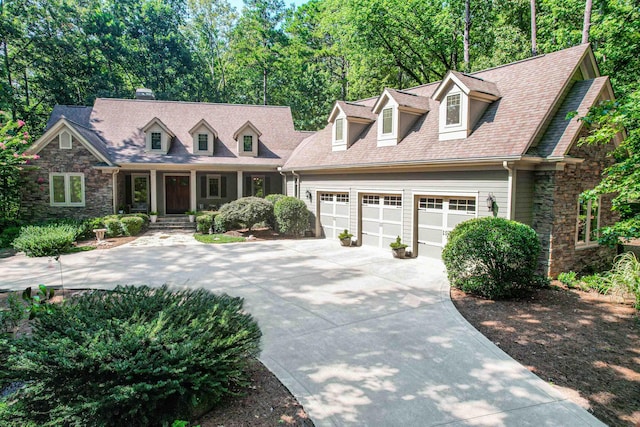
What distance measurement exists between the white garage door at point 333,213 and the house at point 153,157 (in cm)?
495

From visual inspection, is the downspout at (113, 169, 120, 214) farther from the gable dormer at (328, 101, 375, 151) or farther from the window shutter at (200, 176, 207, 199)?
the gable dormer at (328, 101, 375, 151)

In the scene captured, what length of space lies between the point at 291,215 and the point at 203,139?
7.49 meters

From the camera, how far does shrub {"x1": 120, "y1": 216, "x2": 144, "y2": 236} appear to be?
16427 millimetres

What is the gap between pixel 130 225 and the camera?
16531 mm

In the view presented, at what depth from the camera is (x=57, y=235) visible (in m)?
13.4

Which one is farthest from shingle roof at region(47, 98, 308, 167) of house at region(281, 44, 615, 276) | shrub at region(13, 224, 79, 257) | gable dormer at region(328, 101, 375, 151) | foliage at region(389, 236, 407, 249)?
foliage at region(389, 236, 407, 249)

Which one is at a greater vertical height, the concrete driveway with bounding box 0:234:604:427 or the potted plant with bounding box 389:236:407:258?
the potted plant with bounding box 389:236:407:258

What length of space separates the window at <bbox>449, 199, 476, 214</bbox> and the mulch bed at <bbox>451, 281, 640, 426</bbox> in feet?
9.53

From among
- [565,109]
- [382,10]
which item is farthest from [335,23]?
[565,109]

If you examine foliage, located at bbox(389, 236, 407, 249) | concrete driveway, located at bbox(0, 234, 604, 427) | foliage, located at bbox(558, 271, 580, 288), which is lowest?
concrete driveway, located at bbox(0, 234, 604, 427)

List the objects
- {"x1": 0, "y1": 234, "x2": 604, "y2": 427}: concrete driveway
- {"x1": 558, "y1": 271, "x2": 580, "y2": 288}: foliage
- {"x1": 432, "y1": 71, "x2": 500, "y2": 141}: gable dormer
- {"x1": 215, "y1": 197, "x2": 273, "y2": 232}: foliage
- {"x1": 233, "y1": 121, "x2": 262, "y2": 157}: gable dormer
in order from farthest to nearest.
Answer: {"x1": 233, "y1": 121, "x2": 262, "y2": 157}: gable dormer, {"x1": 215, "y1": 197, "x2": 273, "y2": 232}: foliage, {"x1": 432, "y1": 71, "x2": 500, "y2": 141}: gable dormer, {"x1": 558, "y1": 271, "x2": 580, "y2": 288}: foliage, {"x1": 0, "y1": 234, "x2": 604, "y2": 427}: concrete driveway

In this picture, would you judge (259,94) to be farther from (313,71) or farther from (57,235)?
(57,235)

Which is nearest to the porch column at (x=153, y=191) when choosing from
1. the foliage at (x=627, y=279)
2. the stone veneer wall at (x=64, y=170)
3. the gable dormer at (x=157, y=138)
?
the gable dormer at (x=157, y=138)

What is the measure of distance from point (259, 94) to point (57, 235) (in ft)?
88.1
